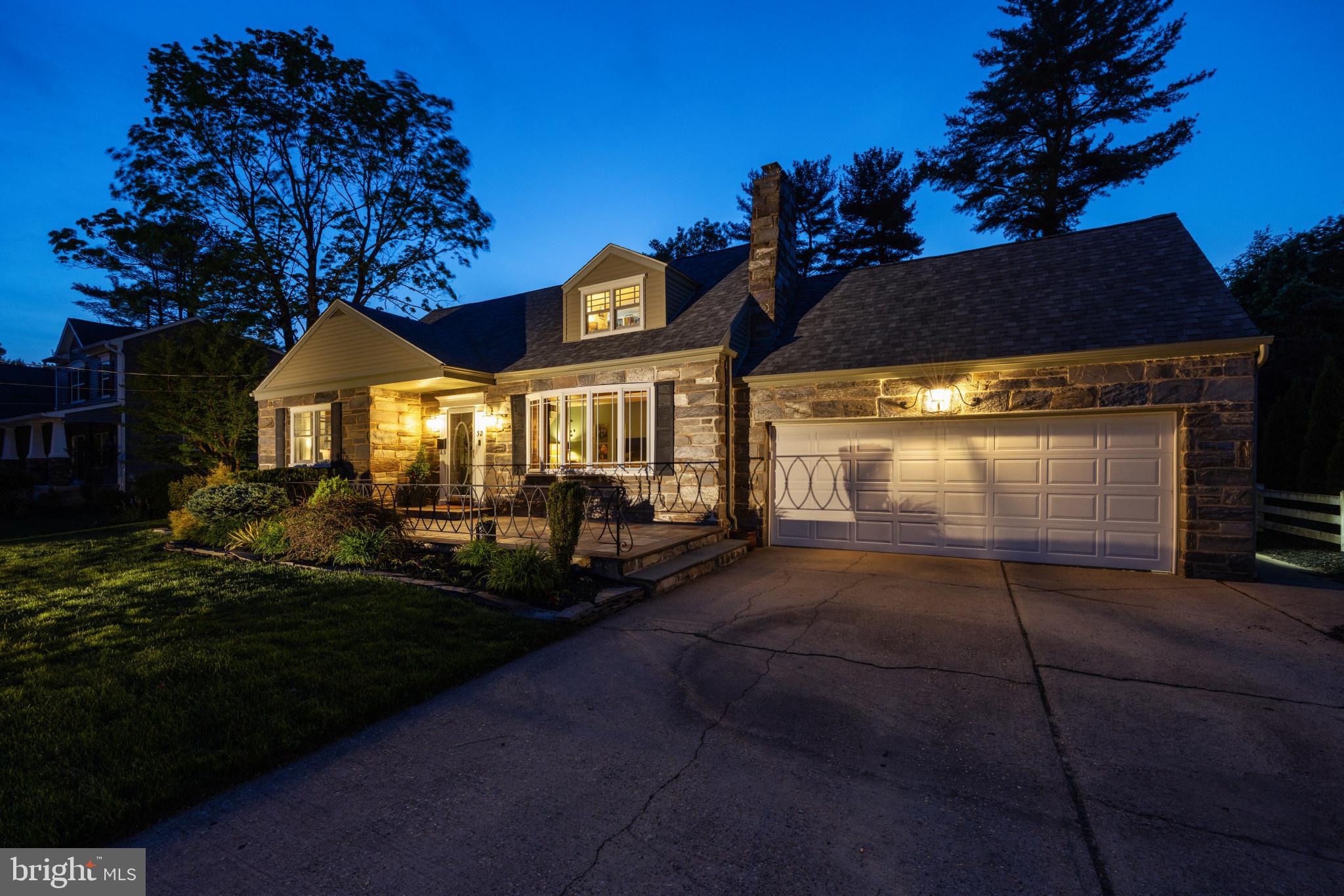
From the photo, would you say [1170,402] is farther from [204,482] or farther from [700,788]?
[204,482]

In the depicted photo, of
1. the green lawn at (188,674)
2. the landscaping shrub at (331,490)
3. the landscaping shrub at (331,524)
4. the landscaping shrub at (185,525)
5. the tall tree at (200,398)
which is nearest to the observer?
the green lawn at (188,674)

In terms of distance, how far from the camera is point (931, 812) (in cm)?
255

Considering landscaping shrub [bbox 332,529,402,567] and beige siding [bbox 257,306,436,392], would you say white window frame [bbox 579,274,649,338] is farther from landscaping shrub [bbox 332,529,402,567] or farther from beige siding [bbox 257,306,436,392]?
landscaping shrub [bbox 332,529,402,567]

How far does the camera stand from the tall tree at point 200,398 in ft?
50.5

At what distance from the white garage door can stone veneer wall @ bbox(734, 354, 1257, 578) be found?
0.26 meters

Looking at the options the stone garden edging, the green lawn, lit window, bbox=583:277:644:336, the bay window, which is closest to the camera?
the green lawn

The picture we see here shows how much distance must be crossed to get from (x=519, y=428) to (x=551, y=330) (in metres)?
2.60

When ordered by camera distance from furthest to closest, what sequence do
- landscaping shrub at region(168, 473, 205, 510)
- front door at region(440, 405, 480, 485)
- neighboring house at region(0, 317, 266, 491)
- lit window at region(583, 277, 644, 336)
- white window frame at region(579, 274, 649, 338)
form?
neighboring house at region(0, 317, 266, 491)
landscaping shrub at region(168, 473, 205, 510)
front door at region(440, 405, 480, 485)
lit window at region(583, 277, 644, 336)
white window frame at region(579, 274, 649, 338)

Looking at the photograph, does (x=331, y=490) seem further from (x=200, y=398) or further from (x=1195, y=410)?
(x=1195, y=410)

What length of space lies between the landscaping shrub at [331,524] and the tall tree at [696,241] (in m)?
23.3

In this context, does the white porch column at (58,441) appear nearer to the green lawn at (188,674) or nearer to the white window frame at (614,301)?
the green lawn at (188,674)

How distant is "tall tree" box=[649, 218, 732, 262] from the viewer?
28781 mm

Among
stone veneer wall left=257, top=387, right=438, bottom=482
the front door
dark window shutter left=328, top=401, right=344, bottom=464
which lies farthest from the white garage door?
dark window shutter left=328, top=401, right=344, bottom=464

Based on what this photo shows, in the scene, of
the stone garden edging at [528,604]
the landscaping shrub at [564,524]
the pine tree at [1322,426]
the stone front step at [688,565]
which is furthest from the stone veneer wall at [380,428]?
the pine tree at [1322,426]
